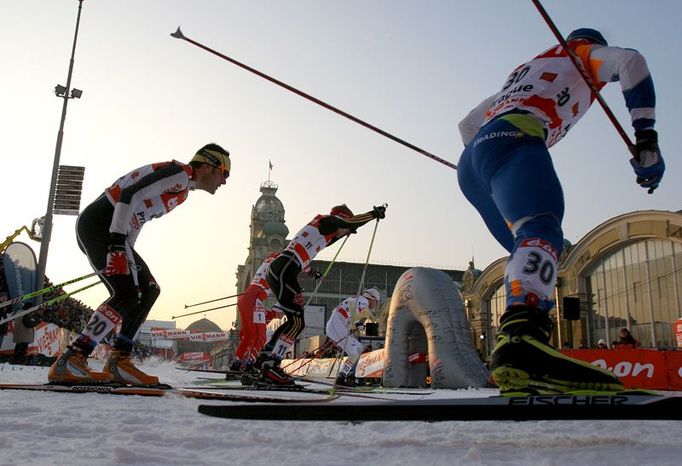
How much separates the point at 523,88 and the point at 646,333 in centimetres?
2459

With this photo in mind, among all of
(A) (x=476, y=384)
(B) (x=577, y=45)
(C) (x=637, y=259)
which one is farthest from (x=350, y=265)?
(B) (x=577, y=45)

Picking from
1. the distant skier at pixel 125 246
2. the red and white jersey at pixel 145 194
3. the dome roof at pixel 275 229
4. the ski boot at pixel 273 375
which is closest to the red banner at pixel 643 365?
the ski boot at pixel 273 375

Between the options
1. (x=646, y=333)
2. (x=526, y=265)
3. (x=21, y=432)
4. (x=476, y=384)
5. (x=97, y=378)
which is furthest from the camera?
(x=646, y=333)

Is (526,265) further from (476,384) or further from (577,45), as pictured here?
(476,384)

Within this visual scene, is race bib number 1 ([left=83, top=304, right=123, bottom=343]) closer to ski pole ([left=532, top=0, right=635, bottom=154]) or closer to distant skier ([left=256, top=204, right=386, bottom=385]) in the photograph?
distant skier ([left=256, top=204, right=386, bottom=385])

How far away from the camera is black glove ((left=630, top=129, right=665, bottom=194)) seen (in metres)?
2.29

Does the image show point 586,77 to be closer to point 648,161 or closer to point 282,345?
point 648,161

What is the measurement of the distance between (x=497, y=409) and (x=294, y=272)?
5593mm

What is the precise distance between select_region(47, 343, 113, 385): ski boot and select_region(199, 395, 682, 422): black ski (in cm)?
342

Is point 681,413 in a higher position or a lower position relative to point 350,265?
lower

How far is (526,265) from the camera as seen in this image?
2.19m

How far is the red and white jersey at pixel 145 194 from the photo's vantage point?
187 inches

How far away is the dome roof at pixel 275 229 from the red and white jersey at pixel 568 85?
226 feet

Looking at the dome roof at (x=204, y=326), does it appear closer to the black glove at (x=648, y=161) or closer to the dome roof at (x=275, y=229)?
the dome roof at (x=275, y=229)
